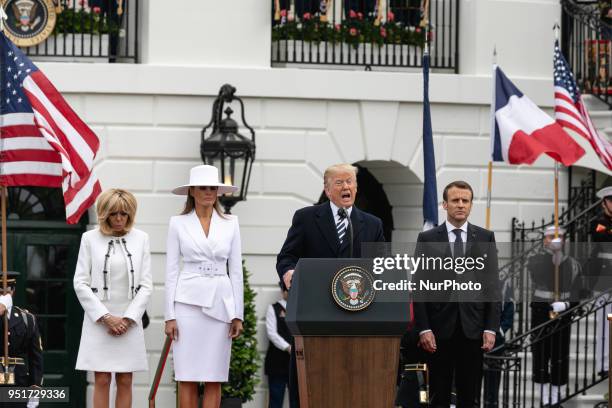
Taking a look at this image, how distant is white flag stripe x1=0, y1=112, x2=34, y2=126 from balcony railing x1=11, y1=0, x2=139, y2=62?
4575mm

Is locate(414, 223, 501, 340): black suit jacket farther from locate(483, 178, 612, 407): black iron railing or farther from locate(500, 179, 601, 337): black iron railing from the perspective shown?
locate(500, 179, 601, 337): black iron railing

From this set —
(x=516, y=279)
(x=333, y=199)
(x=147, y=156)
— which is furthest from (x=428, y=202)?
(x=147, y=156)

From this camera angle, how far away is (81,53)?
18875mm

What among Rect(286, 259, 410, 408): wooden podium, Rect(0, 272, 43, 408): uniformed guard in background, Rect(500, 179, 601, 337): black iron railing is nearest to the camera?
Rect(286, 259, 410, 408): wooden podium


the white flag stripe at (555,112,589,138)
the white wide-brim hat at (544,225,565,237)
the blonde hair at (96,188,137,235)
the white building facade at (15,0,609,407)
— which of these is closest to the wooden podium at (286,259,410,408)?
the blonde hair at (96,188,137,235)

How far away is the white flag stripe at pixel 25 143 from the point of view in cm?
1417

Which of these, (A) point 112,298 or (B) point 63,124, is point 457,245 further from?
(B) point 63,124

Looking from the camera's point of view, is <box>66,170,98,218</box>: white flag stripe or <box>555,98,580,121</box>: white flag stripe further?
<box>555,98,580,121</box>: white flag stripe

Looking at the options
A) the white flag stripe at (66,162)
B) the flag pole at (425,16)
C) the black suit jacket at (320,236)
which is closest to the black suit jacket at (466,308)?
the black suit jacket at (320,236)

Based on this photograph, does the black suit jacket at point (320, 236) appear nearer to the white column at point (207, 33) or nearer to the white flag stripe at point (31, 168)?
the white flag stripe at point (31, 168)

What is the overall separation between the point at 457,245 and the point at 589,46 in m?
8.12

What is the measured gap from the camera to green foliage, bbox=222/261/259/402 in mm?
17625

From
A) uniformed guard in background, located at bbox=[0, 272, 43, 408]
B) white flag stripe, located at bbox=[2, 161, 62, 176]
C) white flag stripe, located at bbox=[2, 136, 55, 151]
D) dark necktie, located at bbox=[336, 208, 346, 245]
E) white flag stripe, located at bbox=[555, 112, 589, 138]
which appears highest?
white flag stripe, located at bbox=[555, 112, 589, 138]

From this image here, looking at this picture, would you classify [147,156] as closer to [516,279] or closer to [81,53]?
[81,53]
